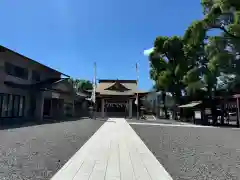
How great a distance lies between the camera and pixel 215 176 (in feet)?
16.9

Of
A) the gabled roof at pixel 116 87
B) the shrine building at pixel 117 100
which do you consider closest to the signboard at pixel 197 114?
the shrine building at pixel 117 100

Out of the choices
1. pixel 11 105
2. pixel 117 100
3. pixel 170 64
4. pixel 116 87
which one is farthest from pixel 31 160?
pixel 116 87

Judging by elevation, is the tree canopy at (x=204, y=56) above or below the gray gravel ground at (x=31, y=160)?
above

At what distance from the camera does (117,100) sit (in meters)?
39.7

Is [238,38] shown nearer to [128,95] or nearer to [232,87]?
[232,87]

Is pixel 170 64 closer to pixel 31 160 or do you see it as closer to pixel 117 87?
pixel 117 87

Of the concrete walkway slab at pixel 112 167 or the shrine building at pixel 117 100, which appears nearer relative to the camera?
the concrete walkway slab at pixel 112 167

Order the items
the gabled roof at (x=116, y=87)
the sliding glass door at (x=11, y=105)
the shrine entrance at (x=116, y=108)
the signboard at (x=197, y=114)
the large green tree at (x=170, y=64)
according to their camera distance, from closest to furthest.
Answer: the sliding glass door at (x=11, y=105)
the signboard at (x=197, y=114)
the large green tree at (x=170, y=64)
the shrine entrance at (x=116, y=108)
the gabled roof at (x=116, y=87)

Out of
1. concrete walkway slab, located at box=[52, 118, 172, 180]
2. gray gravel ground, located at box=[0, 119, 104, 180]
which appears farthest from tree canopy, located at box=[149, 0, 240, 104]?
gray gravel ground, located at box=[0, 119, 104, 180]

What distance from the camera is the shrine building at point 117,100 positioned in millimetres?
39531

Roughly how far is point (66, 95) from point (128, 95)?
12.7m

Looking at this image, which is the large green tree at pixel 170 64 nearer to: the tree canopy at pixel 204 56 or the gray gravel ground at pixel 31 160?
the tree canopy at pixel 204 56

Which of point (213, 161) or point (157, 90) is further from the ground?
point (157, 90)

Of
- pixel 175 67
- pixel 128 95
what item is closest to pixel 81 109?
Answer: pixel 128 95
